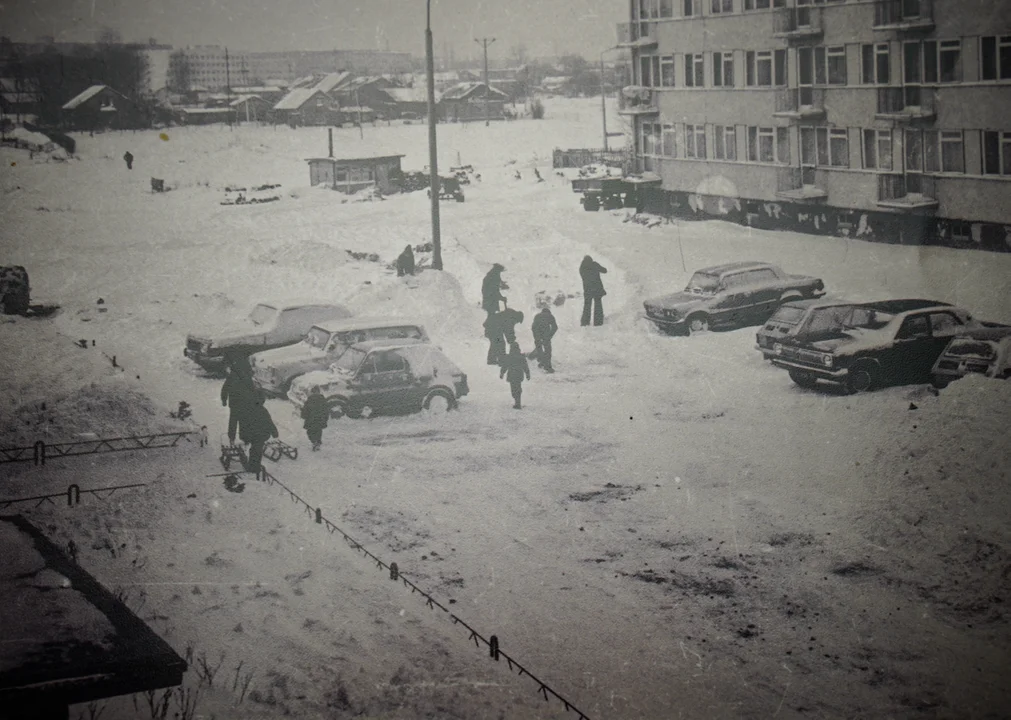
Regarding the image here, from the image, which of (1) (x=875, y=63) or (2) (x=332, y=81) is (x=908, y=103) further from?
(2) (x=332, y=81)

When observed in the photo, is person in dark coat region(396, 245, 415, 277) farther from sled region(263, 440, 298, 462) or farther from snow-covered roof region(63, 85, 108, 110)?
snow-covered roof region(63, 85, 108, 110)

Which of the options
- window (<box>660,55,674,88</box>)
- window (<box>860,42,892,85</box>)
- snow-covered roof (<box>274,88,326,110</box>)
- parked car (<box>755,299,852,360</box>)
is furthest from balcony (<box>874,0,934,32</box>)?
snow-covered roof (<box>274,88,326,110</box>)

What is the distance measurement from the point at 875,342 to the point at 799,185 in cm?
157

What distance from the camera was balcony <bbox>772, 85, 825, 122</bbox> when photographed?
923 cm

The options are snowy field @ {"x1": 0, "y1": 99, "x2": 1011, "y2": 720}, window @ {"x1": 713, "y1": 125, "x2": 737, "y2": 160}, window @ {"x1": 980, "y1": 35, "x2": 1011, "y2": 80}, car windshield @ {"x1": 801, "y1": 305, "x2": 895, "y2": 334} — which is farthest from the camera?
window @ {"x1": 713, "y1": 125, "x2": 737, "y2": 160}

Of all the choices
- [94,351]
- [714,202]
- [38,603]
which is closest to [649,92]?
[714,202]

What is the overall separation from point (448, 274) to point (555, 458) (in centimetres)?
197

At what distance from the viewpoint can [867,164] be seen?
29.7ft

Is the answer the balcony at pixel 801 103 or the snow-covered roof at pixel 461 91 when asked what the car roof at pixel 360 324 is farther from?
the balcony at pixel 801 103

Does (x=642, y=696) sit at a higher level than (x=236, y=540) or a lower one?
lower

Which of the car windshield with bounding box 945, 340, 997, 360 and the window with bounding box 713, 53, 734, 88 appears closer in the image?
the car windshield with bounding box 945, 340, 997, 360

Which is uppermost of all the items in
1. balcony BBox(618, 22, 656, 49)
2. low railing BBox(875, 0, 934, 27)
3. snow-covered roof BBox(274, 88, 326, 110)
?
balcony BBox(618, 22, 656, 49)

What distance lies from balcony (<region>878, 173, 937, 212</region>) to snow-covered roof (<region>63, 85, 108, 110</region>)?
6.57m

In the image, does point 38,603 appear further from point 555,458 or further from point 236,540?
point 555,458
